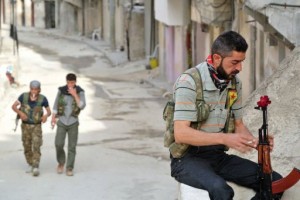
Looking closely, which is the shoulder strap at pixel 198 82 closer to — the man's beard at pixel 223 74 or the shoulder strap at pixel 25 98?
the man's beard at pixel 223 74

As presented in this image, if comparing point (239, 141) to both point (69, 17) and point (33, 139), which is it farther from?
point (69, 17)

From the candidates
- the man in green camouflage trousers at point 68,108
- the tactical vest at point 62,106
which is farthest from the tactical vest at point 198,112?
the tactical vest at point 62,106

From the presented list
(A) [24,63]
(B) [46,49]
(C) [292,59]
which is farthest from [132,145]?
(B) [46,49]

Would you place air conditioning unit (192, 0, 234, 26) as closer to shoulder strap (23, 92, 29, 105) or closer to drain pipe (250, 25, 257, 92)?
drain pipe (250, 25, 257, 92)

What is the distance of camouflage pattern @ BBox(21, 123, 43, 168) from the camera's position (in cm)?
1263

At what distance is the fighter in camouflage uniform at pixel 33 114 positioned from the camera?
40.9 feet

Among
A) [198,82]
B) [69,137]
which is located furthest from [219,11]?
[198,82]

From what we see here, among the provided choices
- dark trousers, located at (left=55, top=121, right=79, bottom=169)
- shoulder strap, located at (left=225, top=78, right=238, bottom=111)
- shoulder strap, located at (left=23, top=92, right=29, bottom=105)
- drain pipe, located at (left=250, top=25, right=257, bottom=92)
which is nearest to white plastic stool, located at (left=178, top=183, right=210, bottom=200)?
shoulder strap, located at (left=225, top=78, right=238, bottom=111)

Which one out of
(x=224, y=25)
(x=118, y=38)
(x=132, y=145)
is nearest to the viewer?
(x=132, y=145)

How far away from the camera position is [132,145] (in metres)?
16.0

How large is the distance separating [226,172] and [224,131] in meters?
0.26

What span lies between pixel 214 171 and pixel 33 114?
7.90 meters

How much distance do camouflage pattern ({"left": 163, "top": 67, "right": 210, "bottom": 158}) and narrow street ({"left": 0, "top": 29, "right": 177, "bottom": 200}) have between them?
20.6 ft

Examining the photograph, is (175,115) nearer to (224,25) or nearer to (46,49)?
(224,25)
